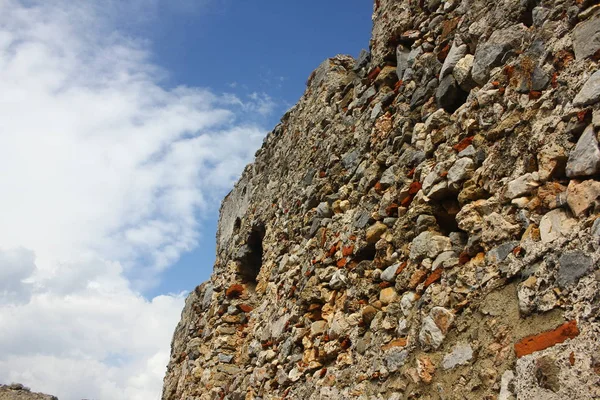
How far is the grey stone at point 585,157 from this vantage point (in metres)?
1.91

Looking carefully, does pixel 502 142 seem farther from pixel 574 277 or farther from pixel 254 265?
pixel 254 265

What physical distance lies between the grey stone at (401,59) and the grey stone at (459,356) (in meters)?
2.09

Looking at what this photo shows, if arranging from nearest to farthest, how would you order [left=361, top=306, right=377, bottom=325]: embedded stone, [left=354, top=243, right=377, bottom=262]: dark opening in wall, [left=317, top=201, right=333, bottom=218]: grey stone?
[left=361, top=306, right=377, bottom=325]: embedded stone, [left=354, top=243, right=377, bottom=262]: dark opening in wall, [left=317, top=201, right=333, bottom=218]: grey stone

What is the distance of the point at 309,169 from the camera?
5.30 metres

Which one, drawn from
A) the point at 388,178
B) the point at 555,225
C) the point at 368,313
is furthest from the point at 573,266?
the point at 388,178

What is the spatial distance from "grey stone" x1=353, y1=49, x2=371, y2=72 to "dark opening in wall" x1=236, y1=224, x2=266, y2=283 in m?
2.77

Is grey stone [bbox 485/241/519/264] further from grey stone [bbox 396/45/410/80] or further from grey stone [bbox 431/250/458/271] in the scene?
grey stone [bbox 396/45/410/80]

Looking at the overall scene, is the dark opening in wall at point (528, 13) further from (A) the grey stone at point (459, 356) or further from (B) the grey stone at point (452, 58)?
(A) the grey stone at point (459, 356)

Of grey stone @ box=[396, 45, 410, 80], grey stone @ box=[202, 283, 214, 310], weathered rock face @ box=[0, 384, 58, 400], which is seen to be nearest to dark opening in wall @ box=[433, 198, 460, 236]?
grey stone @ box=[396, 45, 410, 80]

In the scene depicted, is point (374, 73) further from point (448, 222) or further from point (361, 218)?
point (448, 222)

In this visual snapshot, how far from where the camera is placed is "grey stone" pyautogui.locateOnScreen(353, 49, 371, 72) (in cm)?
468

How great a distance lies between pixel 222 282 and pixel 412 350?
4.76 metres

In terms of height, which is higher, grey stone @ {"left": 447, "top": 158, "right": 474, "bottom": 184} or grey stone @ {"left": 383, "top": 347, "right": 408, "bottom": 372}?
grey stone @ {"left": 447, "top": 158, "right": 474, "bottom": 184}

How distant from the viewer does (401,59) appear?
3844 mm
